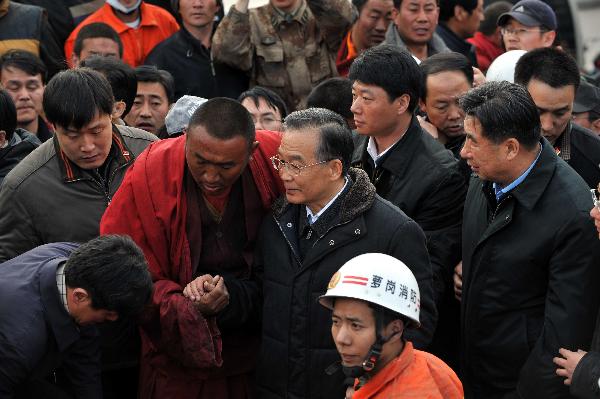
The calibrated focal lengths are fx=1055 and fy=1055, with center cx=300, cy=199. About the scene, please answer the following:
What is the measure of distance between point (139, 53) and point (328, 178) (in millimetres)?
3642

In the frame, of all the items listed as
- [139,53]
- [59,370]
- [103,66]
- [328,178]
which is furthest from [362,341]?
[139,53]

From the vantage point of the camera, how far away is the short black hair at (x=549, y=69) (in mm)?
5500

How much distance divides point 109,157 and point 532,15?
3493 mm

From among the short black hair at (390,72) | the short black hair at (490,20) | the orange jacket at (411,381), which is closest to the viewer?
the orange jacket at (411,381)

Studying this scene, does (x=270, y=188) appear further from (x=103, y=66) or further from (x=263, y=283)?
(x=103, y=66)

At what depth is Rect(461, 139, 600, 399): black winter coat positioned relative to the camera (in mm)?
4496

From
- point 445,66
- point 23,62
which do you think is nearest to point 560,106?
point 445,66

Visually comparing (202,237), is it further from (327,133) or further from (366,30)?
(366,30)

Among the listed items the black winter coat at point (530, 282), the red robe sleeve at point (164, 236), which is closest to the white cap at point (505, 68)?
the black winter coat at point (530, 282)

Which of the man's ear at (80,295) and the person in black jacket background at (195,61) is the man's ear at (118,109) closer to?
the person in black jacket background at (195,61)

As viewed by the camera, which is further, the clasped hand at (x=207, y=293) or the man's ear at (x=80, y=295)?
the clasped hand at (x=207, y=293)

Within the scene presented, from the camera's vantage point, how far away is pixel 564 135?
5543mm

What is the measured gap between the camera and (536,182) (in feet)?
15.3

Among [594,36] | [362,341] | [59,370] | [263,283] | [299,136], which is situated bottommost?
[594,36]
